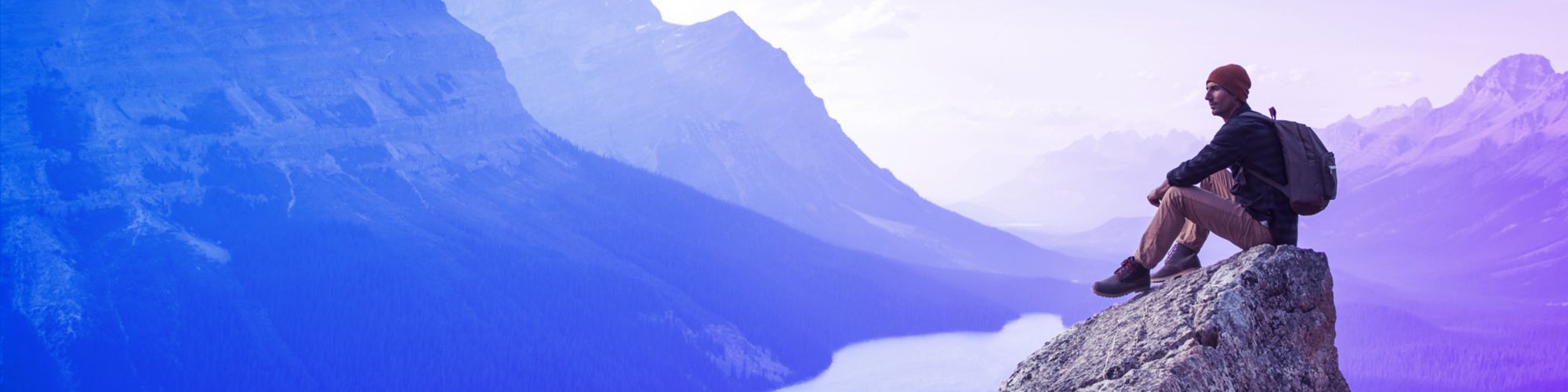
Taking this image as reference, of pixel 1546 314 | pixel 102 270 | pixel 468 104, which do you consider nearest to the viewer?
pixel 102 270

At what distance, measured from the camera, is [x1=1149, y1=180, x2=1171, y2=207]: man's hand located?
8.18 meters

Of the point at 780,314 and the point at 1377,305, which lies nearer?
the point at 780,314

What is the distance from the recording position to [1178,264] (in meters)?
8.23

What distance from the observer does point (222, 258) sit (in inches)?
3529

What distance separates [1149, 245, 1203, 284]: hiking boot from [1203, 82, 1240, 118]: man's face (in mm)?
978

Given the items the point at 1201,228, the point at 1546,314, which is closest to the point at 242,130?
the point at 1201,228

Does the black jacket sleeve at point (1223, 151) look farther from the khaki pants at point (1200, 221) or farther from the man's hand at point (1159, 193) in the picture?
the man's hand at point (1159, 193)

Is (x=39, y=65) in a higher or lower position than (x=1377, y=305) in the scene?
lower

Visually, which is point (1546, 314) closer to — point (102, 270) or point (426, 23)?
point (426, 23)

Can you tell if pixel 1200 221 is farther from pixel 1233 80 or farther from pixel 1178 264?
pixel 1233 80

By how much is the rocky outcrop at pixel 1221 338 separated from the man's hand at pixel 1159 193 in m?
0.66

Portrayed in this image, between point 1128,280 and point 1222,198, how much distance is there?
2.96ft

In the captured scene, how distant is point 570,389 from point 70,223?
39095 millimetres

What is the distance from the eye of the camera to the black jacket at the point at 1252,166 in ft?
24.4
